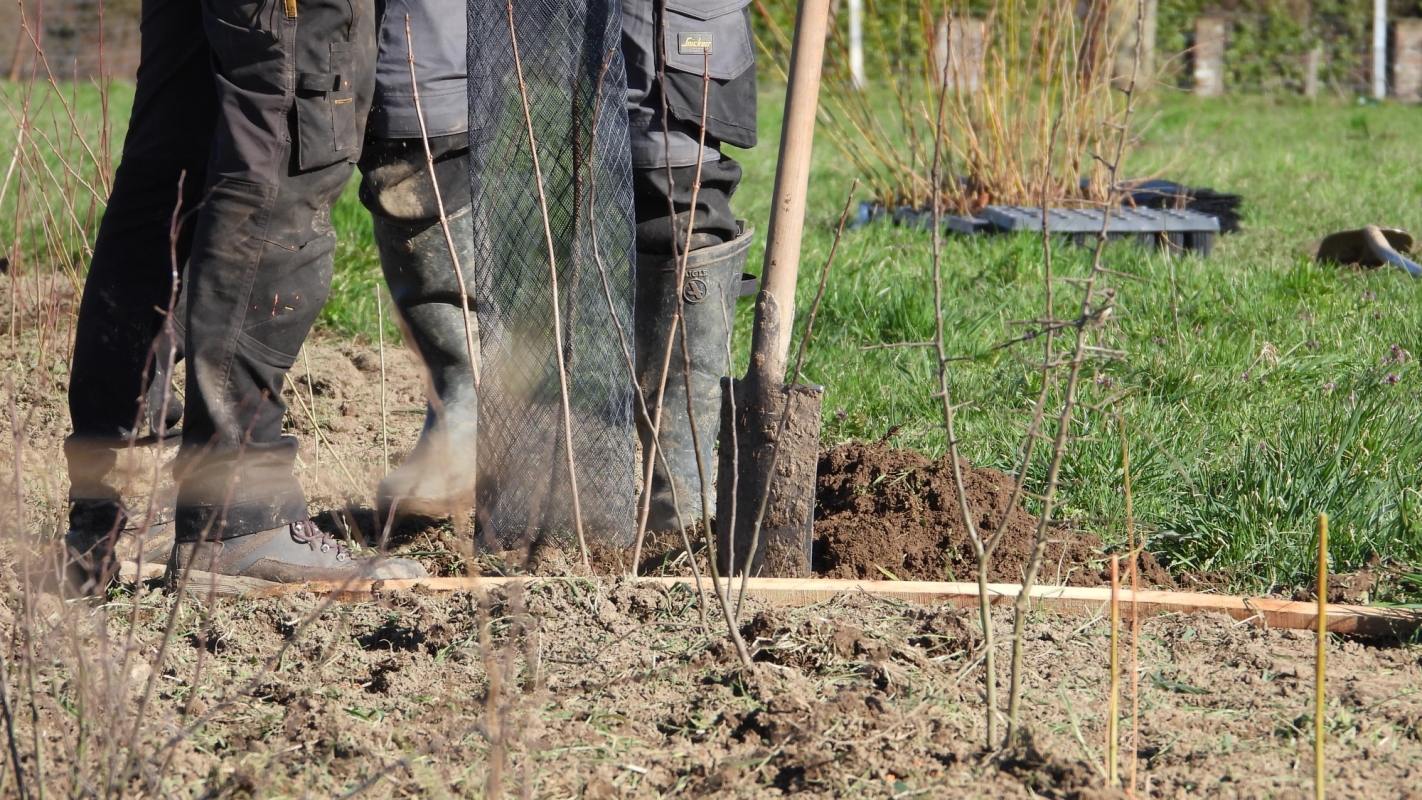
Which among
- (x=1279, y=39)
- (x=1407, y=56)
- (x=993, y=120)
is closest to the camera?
(x=993, y=120)

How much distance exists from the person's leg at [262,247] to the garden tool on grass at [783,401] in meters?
0.69

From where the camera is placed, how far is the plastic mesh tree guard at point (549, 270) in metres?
2.26

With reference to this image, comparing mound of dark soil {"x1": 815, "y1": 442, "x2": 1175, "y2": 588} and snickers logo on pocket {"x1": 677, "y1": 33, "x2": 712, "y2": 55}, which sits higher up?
snickers logo on pocket {"x1": 677, "y1": 33, "x2": 712, "y2": 55}

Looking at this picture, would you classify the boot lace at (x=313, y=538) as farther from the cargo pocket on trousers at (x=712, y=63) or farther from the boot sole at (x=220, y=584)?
the cargo pocket on trousers at (x=712, y=63)

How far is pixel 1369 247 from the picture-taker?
4.63 metres

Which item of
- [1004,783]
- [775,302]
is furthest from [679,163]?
[1004,783]

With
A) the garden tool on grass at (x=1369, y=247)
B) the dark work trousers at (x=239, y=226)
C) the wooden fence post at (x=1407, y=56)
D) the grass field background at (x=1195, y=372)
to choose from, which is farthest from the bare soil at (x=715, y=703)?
the wooden fence post at (x=1407, y=56)

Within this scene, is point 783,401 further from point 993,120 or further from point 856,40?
point 856,40

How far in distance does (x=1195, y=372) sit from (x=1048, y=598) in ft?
4.81

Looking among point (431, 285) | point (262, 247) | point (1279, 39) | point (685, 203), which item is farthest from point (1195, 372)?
point (1279, 39)

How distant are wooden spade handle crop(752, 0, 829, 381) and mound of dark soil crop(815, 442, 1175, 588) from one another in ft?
1.33

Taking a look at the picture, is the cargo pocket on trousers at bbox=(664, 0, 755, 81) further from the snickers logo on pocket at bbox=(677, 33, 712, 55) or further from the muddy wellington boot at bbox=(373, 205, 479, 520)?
the muddy wellington boot at bbox=(373, 205, 479, 520)

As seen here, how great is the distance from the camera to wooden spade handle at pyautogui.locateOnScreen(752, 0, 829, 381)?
211cm

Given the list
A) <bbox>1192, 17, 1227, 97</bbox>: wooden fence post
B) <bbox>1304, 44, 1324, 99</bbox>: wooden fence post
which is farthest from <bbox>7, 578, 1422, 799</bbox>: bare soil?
<bbox>1304, 44, 1324, 99</bbox>: wooden fence post
